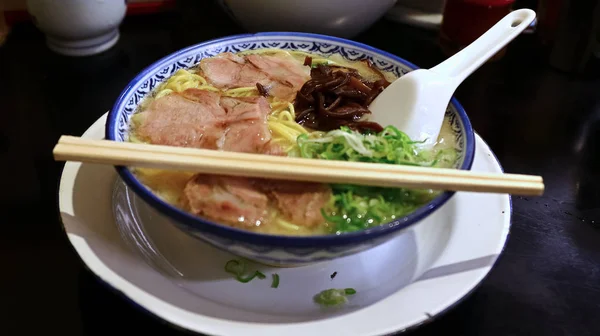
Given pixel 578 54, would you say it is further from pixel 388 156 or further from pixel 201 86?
pixel 201 86

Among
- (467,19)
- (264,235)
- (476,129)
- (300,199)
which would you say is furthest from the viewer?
(467,19)

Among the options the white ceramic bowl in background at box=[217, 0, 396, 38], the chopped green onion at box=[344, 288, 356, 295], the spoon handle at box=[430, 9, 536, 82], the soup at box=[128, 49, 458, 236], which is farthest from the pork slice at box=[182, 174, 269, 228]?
the white ceramic bowl in background at box=[217, 0, 396, 38]

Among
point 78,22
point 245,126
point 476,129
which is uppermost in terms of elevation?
point 245,126

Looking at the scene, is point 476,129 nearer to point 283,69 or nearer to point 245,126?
point 283,69

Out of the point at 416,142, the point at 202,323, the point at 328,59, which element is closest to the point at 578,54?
the point at 328,59

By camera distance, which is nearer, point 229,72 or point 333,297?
point 333,297

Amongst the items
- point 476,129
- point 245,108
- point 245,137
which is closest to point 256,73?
point 245,108

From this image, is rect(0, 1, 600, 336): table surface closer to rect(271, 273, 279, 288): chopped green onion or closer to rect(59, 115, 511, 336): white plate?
rect(59, 115, 511, 336): white plate
